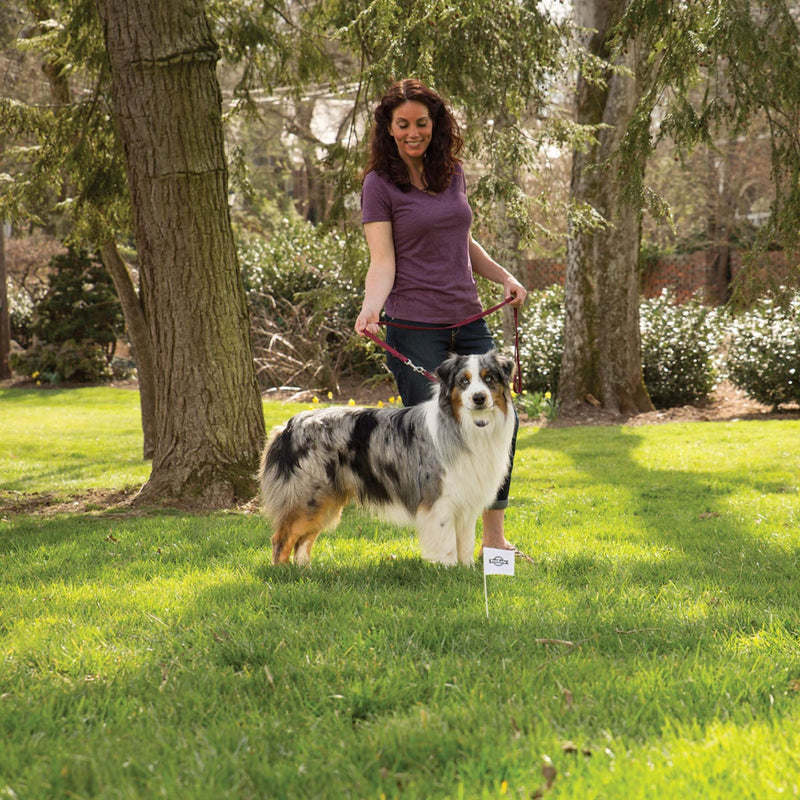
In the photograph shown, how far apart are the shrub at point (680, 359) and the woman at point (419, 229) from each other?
943 cm

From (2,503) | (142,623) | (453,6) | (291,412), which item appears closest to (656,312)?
(291,412)

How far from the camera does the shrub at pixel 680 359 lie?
522 inches

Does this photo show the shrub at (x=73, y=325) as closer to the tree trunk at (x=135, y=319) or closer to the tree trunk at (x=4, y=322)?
the tree trunk at (x=4, y=322)

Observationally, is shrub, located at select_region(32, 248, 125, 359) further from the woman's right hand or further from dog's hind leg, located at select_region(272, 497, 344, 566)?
the woman's right hand

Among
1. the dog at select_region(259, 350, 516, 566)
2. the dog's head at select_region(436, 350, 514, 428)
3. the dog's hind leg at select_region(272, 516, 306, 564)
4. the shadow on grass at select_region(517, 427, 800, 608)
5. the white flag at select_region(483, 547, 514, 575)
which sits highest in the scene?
the dog's head at select_region(436, 350, 514, 428)

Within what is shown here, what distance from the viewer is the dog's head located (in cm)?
411

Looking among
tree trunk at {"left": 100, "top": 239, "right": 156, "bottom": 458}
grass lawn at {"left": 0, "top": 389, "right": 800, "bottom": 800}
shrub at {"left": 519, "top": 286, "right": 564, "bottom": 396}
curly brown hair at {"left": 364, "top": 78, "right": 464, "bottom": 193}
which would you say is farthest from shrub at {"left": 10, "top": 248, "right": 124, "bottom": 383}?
curly brown hair at {"left": 364, "top": 78, "right": 464, "bottom": 193}

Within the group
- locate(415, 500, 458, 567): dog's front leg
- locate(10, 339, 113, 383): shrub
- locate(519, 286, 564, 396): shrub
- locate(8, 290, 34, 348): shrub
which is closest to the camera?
locate(415, 500, 458, 567): dog's front leg

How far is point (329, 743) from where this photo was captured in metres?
2.50

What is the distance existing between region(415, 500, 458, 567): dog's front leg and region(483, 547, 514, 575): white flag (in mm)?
820

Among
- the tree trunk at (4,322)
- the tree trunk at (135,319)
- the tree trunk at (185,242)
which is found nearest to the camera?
the tree trunk at (185,242)

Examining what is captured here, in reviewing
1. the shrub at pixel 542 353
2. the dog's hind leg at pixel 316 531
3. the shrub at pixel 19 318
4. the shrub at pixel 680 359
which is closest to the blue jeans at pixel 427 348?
the dog's hind leg at pixel 316 531

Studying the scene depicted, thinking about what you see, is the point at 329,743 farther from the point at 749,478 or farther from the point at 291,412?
the point at 291,412

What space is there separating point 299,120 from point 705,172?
12017 mm
